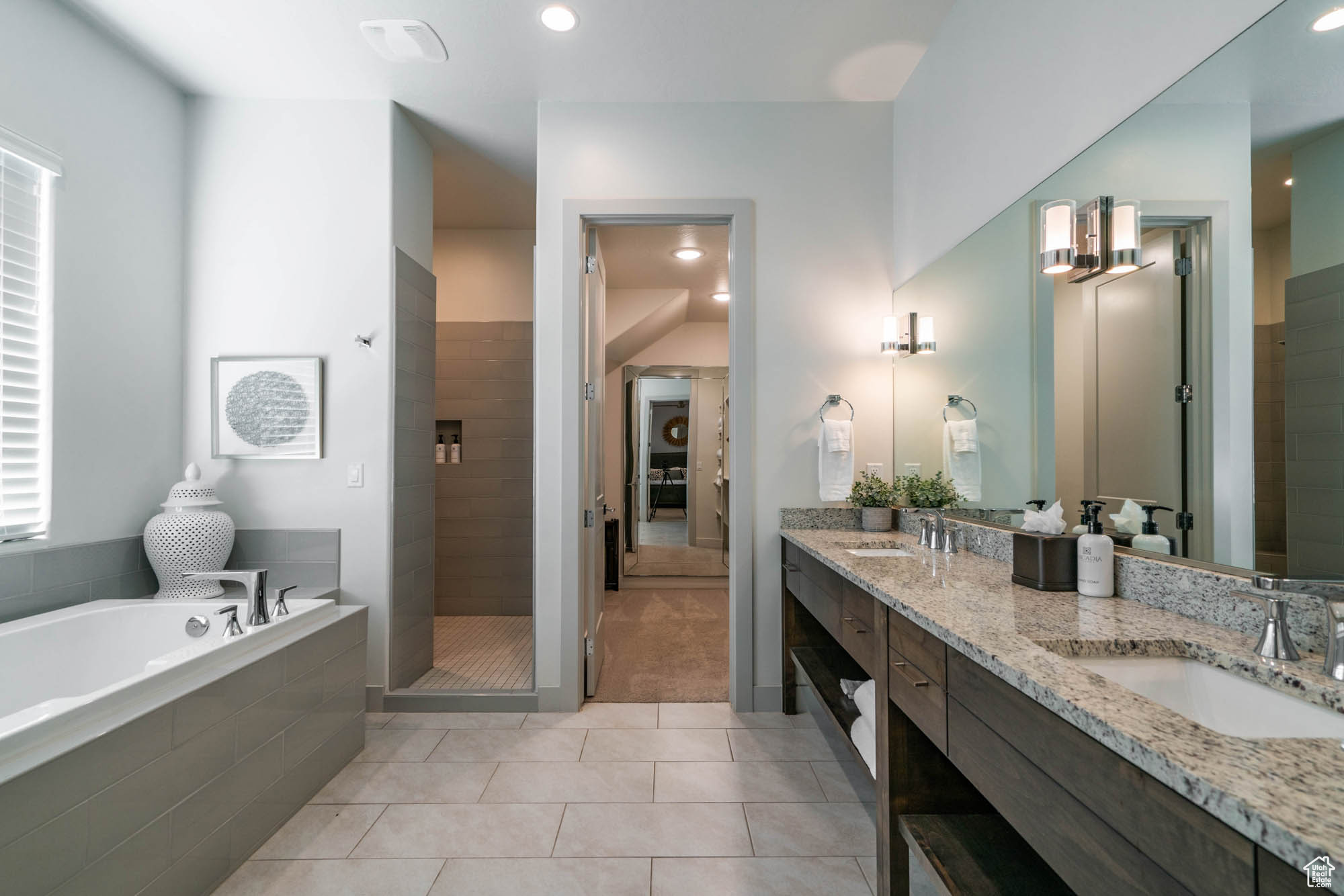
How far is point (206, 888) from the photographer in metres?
1.57

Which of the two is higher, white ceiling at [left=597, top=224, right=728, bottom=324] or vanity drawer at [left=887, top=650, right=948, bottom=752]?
white ceiling at [left=597, top=224, right=728, bottom=324]

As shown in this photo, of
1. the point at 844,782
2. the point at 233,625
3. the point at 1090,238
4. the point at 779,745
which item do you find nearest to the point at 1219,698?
the point at 1090,238

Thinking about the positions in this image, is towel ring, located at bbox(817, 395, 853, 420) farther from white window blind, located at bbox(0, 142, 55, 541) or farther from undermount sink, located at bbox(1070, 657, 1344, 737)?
white window blind, located at bbox(0, 142, 55, 541)

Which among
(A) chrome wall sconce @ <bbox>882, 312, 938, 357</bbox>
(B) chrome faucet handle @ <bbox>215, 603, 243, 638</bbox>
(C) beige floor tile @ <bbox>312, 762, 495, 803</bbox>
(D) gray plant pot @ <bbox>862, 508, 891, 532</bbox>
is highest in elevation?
(A) chrome wall sconce @ <bbox>882, 312, 938, 357</bbox>

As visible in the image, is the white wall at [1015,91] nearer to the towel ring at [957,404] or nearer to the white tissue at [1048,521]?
the towel ring at [957,404]

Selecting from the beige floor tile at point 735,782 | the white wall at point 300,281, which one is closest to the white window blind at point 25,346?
the white wall at point 300,281

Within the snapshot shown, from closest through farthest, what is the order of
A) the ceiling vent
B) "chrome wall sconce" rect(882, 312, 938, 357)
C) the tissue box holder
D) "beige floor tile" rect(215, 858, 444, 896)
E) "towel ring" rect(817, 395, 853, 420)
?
the tissue box holder
"beige floor tile" rect(215, 858, 444, 896)
the ceiling vent
"chrome wall sconce" rect(882, 312, 938, 357)
"towel ring" rect(817, 395, 853, 420)

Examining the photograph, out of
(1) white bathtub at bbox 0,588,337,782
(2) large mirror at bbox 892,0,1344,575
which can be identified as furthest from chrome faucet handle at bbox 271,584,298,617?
(2) large mirror at bbox 892,0,1344,575

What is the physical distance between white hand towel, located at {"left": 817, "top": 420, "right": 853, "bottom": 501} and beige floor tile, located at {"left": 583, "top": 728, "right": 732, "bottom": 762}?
112 cm

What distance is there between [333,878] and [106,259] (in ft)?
7.96

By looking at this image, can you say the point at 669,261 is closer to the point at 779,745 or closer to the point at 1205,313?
the point at 779,745

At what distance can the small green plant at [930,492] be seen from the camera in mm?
2309

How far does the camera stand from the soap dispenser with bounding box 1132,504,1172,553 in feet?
4.39

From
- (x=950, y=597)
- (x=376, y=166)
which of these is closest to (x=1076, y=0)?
(x=950, y=597)
